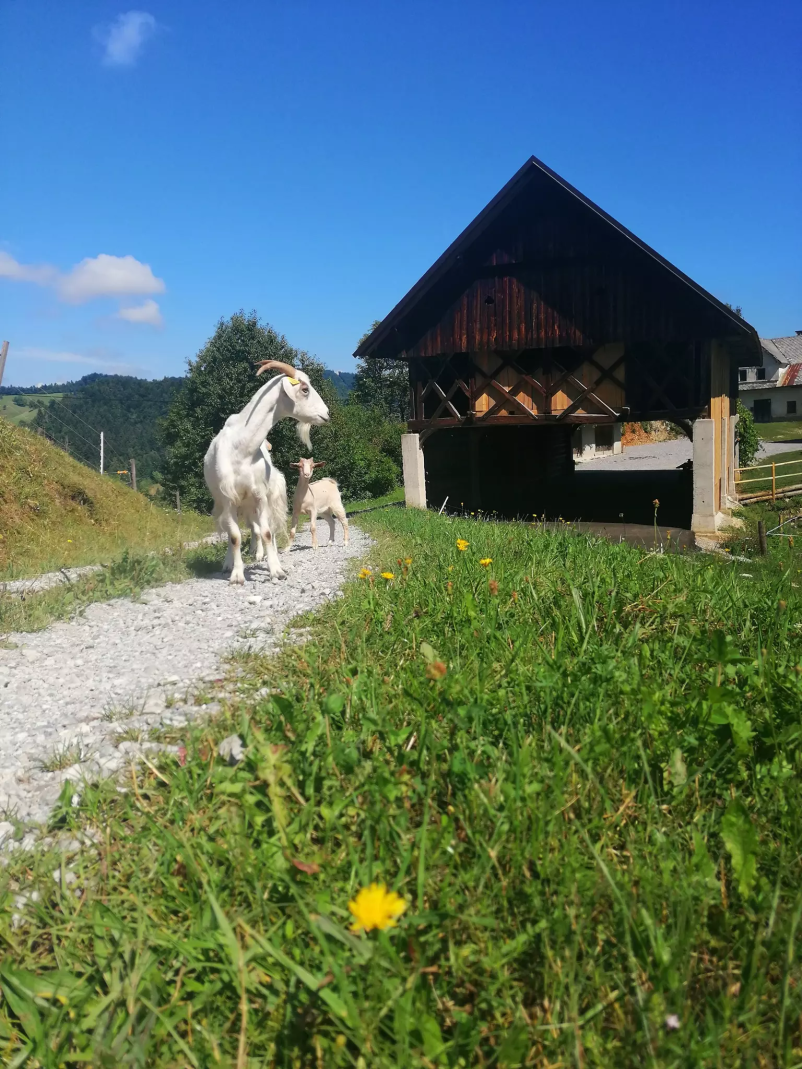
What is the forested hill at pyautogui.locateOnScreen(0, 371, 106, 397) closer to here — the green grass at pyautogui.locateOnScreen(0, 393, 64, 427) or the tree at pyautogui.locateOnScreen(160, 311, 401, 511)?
the green grass at pyautogui.locateOnScreen(0, 393, 64, 427)

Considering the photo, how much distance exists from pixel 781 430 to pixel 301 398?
63477 mm

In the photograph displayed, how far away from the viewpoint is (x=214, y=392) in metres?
36.5

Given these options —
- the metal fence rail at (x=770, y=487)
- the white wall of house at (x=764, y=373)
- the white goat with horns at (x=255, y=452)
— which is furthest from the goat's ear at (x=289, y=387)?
the white wall of house at (x=764, y=373)

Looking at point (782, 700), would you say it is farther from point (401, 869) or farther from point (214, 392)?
point (214, 392)

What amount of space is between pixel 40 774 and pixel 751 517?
2098 centimetres


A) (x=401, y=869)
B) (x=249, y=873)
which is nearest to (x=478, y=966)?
(x=401, y=869)

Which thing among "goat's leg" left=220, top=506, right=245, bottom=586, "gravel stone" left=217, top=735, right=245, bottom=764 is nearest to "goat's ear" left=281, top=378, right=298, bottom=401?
"goat's leg" left=220, top=506, right=245, bottom=586

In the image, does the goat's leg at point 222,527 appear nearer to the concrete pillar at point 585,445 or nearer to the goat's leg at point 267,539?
the goat's leg at point 267,539

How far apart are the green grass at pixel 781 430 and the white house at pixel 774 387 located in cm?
213

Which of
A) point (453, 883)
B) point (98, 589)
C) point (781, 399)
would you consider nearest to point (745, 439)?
point (98, 589)

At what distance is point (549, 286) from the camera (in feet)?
51.1

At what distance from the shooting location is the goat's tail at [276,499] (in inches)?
322

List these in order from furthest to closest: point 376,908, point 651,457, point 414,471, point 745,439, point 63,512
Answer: point 651,457
point 745,439
point 414,471
point 63,512
point 376,908

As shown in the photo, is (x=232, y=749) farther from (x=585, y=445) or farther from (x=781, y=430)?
(x=781, y=430)
